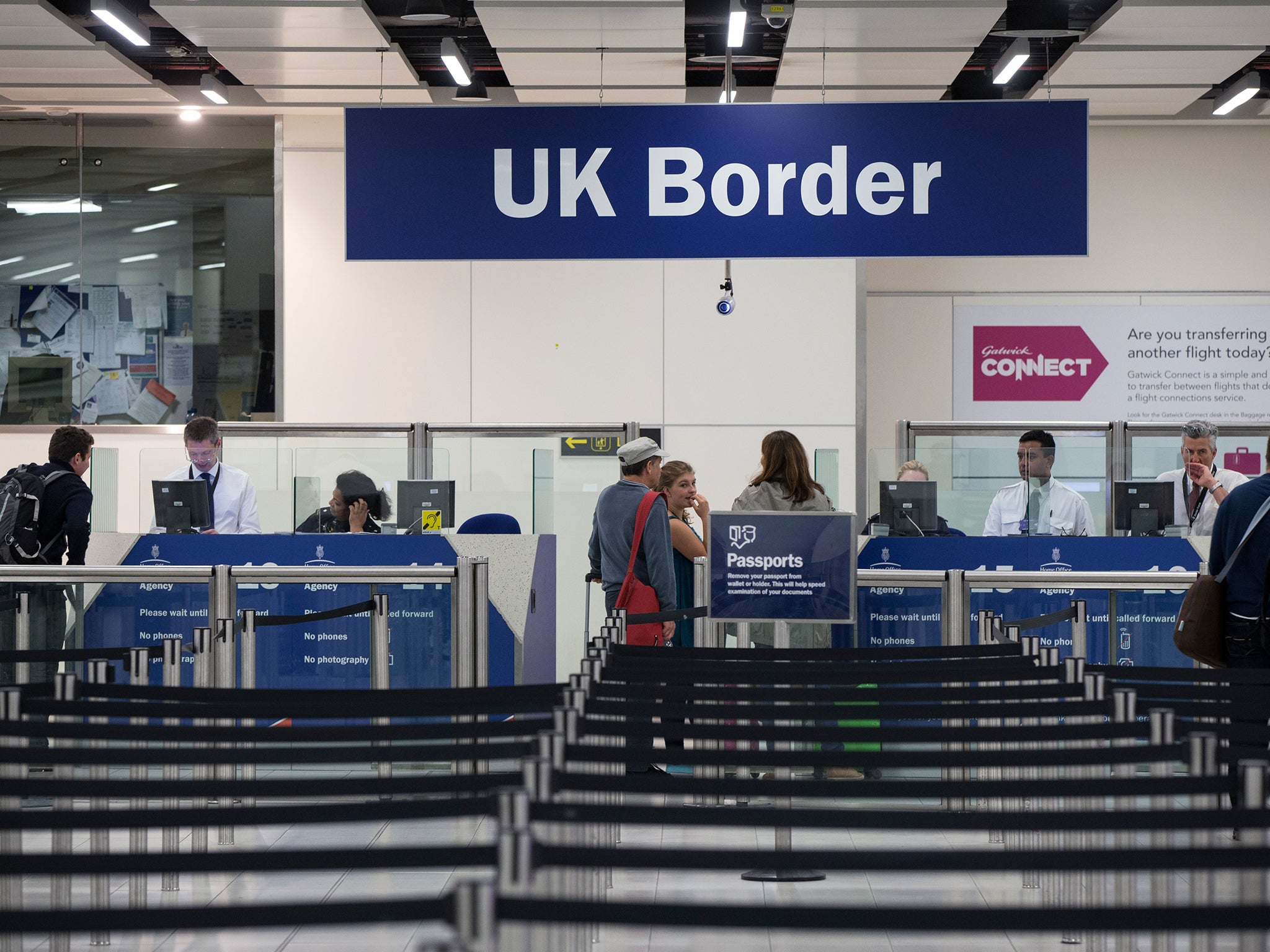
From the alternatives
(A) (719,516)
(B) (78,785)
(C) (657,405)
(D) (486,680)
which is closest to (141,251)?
(C) (657,405)

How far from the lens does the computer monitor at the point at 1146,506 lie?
6750mm

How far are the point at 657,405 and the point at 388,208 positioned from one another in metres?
5.17

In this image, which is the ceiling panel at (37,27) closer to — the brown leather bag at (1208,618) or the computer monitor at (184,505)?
the computer monitor at (184,505)

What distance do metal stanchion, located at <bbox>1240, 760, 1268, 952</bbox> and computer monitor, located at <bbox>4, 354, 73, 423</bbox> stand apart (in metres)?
10.7

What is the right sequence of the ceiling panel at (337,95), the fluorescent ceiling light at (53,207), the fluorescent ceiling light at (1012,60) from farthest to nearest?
the fluorescent ceiling light at (53,207) → the ceiling panel at (337,95) → the fluorescent ceiling light at (1012,60)

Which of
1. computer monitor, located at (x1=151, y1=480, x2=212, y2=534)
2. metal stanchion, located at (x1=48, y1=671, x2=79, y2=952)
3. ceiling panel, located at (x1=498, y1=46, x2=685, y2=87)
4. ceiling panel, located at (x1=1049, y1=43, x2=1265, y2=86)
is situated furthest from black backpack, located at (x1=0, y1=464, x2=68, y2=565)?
ceiling panel, located at (x1=1049, y1=43, x2=1265, y2=86)

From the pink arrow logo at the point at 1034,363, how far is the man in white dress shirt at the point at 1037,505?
4.69 m

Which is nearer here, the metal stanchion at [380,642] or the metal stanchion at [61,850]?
the metal stanchion at [61,850]

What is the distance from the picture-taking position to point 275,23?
7.62 metres

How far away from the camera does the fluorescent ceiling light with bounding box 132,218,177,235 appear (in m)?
11.1

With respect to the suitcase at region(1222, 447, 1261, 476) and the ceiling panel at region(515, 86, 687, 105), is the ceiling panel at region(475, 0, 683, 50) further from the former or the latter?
the suitcase at region(1222, 447, 1261, 476)

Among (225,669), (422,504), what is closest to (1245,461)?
(422,504)

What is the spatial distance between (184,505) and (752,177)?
3.47 metres

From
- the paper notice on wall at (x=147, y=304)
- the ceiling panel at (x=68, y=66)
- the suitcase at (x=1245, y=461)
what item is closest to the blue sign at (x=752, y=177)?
the ceiling panel at (x=68, y=66)
